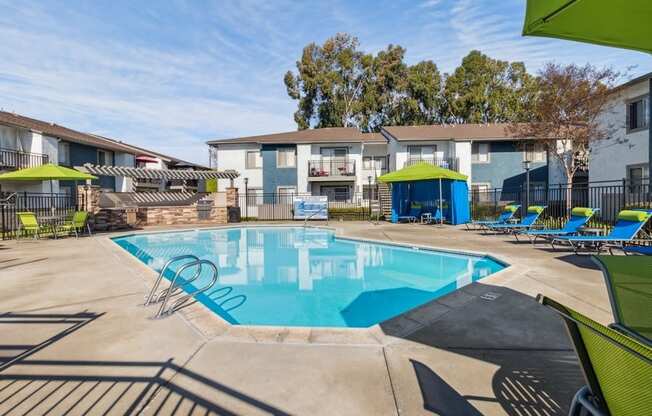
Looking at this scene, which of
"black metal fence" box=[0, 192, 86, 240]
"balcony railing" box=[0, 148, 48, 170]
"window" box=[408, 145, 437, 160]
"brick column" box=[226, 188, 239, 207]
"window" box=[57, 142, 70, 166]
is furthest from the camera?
"window" box=[408, 145, 437, 160]

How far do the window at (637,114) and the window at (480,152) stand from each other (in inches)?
370

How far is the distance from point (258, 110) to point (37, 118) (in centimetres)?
1598

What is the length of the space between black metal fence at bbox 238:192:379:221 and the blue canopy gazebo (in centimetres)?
218

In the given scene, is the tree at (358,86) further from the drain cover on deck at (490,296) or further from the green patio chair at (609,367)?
the green patio chair at (609,367)

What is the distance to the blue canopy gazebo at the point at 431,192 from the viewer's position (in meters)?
15.5

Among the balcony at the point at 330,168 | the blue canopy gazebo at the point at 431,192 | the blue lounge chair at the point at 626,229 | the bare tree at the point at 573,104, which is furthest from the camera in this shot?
the balcony at the point at 330,168

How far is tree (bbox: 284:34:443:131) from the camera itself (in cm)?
3681

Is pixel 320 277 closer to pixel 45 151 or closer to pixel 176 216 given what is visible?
pixel 176 216

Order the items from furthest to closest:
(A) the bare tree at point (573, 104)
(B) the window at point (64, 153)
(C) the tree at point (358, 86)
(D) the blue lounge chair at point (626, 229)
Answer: (C) the tree at point (358, 86) < (B) the window at point (64, 153) < (A) the bare tree at point (573, 104) < (D) the blue lounge chair at point (626, 229)

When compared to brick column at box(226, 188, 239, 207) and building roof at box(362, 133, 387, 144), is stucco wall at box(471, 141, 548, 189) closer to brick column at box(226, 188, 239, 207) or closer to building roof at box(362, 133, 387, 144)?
building roof at box(362, 133, 387, 144)

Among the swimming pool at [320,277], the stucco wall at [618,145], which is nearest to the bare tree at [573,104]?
the stucco wall at [618,145]

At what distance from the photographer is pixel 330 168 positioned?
2539 cm

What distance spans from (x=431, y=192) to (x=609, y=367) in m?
18.4

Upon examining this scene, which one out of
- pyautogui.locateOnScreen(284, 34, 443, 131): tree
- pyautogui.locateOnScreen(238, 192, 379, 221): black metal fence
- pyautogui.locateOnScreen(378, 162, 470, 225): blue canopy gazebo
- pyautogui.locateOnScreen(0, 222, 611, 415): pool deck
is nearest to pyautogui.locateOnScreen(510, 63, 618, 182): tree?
pyautogui.locateOnScreen(378, 162, 470, 225): blue canopy gazebo
